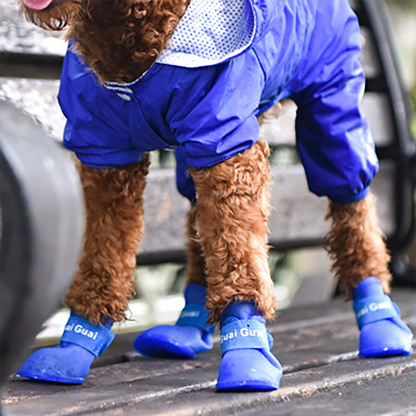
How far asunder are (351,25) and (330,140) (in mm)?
212

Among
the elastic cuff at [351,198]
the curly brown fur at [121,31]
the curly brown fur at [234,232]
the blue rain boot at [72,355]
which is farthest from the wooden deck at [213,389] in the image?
the curly brown fur at [121,31]

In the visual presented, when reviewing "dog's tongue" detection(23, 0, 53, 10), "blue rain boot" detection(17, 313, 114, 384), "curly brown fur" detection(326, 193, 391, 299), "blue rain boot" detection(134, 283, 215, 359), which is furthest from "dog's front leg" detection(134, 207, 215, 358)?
"dog's tongue" detection(23, 0, 53, 10)

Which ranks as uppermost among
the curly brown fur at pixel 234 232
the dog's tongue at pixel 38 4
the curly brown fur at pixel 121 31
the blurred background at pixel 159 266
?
the dog's tongue at pixel 38 4

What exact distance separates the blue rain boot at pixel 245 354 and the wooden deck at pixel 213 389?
0.7 inches

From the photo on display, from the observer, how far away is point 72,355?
113cm

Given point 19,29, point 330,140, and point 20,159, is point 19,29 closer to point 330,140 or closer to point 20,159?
point 330,140

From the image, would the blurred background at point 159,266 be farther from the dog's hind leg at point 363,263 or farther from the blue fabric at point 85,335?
the dog's hind leg at point 363,263

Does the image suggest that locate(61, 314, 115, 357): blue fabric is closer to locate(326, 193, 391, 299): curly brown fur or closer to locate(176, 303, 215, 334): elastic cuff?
locate(176, 303, 215, 334): elastic cuff

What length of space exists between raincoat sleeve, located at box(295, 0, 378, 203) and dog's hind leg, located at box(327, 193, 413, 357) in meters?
0.05

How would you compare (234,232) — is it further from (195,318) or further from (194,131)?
(195,318)

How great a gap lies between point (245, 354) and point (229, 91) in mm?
358

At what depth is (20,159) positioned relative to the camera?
26.1 inches

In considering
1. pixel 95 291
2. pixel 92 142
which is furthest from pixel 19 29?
pixel 95 291

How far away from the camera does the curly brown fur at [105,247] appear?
1159 millimetres
